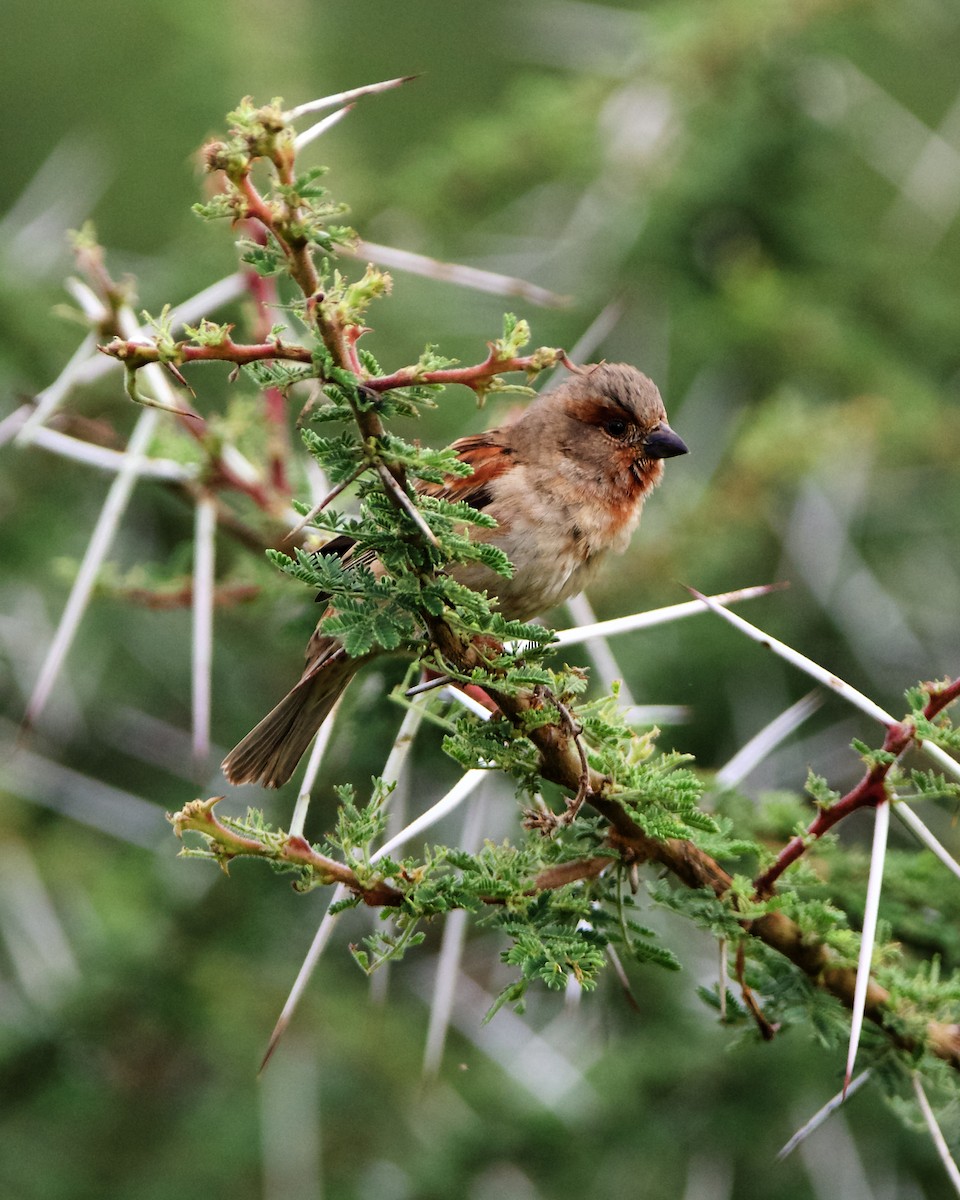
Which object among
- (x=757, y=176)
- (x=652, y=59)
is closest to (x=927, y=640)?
(x=757, y=176)

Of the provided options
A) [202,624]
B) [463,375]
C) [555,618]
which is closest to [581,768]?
[463,375]

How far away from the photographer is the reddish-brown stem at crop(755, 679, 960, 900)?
243 cm

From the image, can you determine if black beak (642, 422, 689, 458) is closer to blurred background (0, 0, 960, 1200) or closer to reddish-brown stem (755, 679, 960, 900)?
blurred background (0, 0, 960, 1200)

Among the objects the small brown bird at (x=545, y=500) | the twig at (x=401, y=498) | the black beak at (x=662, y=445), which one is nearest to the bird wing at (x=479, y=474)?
the small brown bird at (x=545, y=500)

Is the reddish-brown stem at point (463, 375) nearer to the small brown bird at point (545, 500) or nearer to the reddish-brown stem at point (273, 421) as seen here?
the small brown bird at point (545, 500)

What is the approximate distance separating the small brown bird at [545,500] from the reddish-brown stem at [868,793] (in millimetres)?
1203

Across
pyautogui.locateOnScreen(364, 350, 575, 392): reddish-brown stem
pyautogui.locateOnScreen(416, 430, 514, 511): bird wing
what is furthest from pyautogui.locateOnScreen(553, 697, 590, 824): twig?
pyautogui.locateOnScreen(416, 430, 514, 511): bird wing

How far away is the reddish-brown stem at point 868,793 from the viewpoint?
2430mm

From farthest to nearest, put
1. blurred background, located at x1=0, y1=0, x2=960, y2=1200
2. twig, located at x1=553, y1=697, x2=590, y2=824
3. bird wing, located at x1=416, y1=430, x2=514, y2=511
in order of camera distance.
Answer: blurred background, located at x1=0, y1=0, x2=960, y2=1200 → bird wing, located at x1=416, y1=430, x2=514, y2=511 → twig, located at x1=553, y1=697, x2=590, y2=824

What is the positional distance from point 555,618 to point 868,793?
7.34 feet

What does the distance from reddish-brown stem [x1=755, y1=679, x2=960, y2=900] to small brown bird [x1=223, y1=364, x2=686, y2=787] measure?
1.20 m

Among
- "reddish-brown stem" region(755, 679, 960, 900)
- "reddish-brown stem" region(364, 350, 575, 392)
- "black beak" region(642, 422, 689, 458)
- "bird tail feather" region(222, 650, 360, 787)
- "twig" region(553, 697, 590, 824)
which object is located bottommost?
"bird tail feather" region(222, 650, 360, 787)

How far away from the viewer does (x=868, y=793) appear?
2.53 metres

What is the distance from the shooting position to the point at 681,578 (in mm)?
5191
